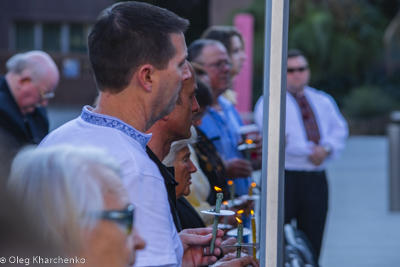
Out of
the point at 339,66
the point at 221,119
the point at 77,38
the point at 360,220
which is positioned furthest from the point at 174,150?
the point at 77,38

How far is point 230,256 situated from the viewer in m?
1.90

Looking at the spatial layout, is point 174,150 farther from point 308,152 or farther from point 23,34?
point 23,34

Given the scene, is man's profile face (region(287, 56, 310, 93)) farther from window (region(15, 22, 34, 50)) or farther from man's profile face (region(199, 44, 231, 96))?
window (region(15, 22, 34, 50))

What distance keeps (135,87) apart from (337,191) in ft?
27.8

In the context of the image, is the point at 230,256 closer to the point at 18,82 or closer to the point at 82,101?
the point at 18,82

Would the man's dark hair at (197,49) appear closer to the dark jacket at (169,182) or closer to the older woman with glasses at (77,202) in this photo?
the dark jacket at (169,182)

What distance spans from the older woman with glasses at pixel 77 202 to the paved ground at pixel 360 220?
4.90 metres

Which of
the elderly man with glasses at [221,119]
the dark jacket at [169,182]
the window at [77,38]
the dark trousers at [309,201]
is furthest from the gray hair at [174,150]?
the window at [77,38]

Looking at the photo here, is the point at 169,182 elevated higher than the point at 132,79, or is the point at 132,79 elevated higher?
the point at 132,79

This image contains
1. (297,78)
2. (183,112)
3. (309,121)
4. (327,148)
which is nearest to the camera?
(183,112)

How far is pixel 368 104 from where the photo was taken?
19.8 meters

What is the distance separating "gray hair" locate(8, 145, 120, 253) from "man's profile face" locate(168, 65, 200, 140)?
915 millimetres

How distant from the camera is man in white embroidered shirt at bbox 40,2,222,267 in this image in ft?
4.98

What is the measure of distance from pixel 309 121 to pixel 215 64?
1.34m
